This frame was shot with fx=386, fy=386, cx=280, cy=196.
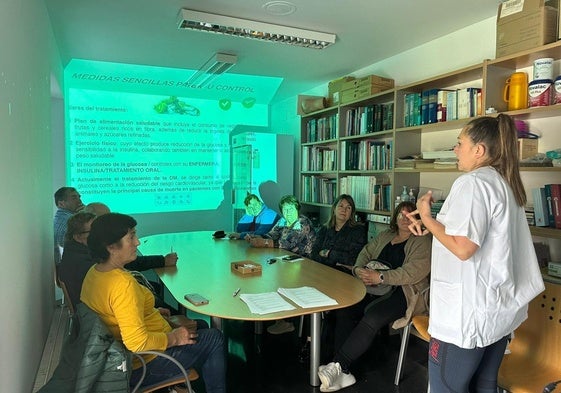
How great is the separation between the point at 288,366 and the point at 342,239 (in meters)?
1.16

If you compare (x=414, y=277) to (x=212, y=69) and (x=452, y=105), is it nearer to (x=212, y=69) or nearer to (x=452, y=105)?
(x=452, y=105)

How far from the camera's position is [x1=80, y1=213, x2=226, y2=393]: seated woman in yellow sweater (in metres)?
1.71

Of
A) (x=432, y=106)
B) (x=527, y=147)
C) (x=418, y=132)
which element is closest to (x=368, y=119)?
(x=418, y=132)

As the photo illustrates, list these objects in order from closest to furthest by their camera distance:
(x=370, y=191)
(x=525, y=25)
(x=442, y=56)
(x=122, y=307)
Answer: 1. (x=122, y=307)
2. (x=525, y=25)
3. (x=442, y=56)
4. (x=370, y=191)

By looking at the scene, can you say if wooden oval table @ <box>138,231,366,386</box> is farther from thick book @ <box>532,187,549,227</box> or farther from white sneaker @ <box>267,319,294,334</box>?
thick book @ <box>532,187,549,227</box>

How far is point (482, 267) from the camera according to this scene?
1.44 meters

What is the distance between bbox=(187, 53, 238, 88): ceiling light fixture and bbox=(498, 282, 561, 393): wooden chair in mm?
3408

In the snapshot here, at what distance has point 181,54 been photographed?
412cm

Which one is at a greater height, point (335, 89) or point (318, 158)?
point (335, 89)

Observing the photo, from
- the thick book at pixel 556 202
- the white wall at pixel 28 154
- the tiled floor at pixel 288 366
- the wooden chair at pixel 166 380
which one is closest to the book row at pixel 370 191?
the white wall at pixel 28 154

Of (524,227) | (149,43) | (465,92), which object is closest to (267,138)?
(149,43)

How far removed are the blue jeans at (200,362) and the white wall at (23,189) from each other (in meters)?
0.58

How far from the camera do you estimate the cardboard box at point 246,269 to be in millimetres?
2695

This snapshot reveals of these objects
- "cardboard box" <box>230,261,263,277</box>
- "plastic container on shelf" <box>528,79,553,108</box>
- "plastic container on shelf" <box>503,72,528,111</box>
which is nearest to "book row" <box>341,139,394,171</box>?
"plastic container on shelf" <box>503,72,528,111</box>
